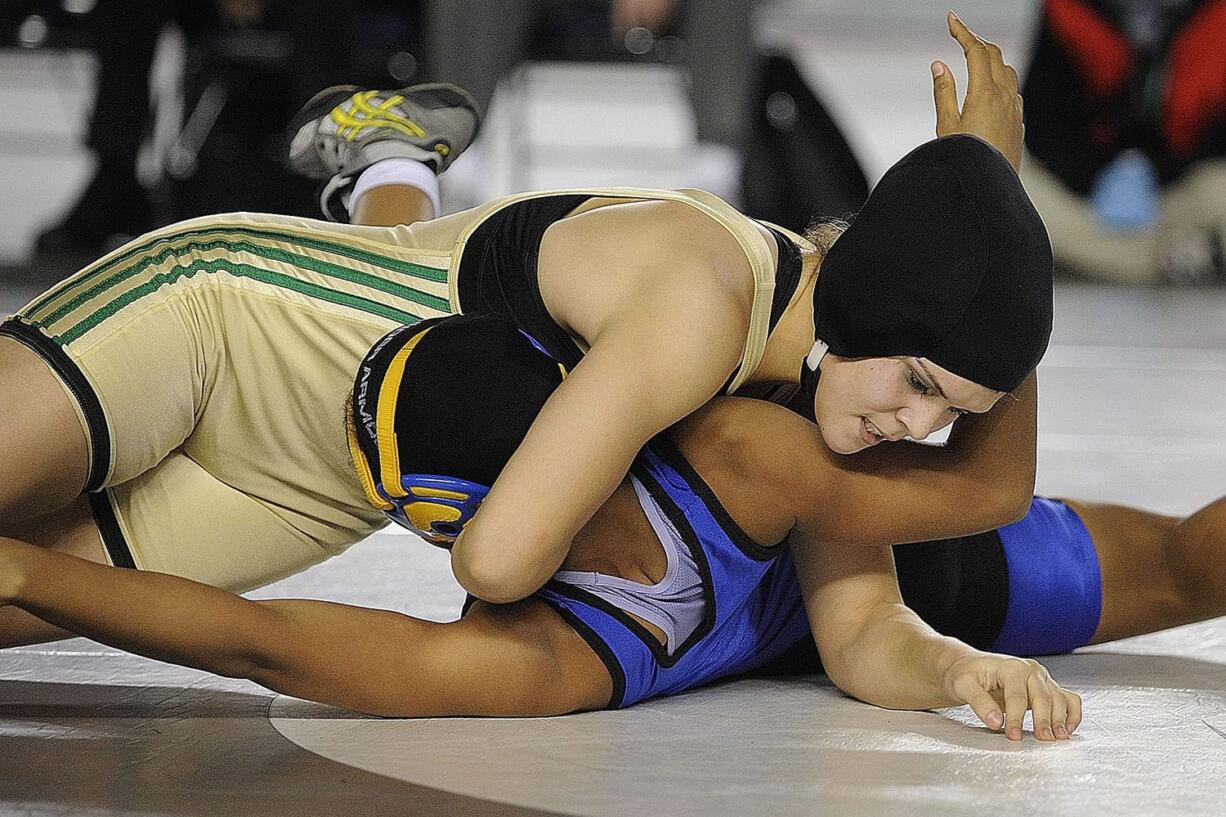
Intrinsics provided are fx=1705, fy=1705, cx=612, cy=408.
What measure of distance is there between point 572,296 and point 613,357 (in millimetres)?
170

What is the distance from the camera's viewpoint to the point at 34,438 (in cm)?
164

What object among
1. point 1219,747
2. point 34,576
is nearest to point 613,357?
point 34,576

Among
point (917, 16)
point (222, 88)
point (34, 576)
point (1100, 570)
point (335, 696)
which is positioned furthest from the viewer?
point (917, 16)

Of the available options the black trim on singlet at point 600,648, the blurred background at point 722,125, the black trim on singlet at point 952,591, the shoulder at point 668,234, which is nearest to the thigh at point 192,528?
the black trim on singlet at point 600,648

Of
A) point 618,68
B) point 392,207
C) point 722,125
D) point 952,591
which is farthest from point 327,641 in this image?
point 618,68

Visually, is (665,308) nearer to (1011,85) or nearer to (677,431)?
(677,431)

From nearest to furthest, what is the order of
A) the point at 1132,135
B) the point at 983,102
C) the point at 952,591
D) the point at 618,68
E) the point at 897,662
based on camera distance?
the point at 897,662
the point at 983,102
the point at 952,591
the point at 618,68
the point at 1132,135

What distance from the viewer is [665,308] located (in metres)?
1.63

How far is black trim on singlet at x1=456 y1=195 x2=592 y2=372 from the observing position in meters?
1.79

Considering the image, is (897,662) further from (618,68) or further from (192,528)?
(618,68)

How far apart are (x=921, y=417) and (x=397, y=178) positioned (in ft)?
3.05

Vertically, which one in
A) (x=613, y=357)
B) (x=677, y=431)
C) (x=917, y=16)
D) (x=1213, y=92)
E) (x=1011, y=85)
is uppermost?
(x=1011, y=85)

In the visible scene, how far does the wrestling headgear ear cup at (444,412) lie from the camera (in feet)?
5.27

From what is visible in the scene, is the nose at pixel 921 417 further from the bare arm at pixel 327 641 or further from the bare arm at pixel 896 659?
the bare arm at pixel 327 641
